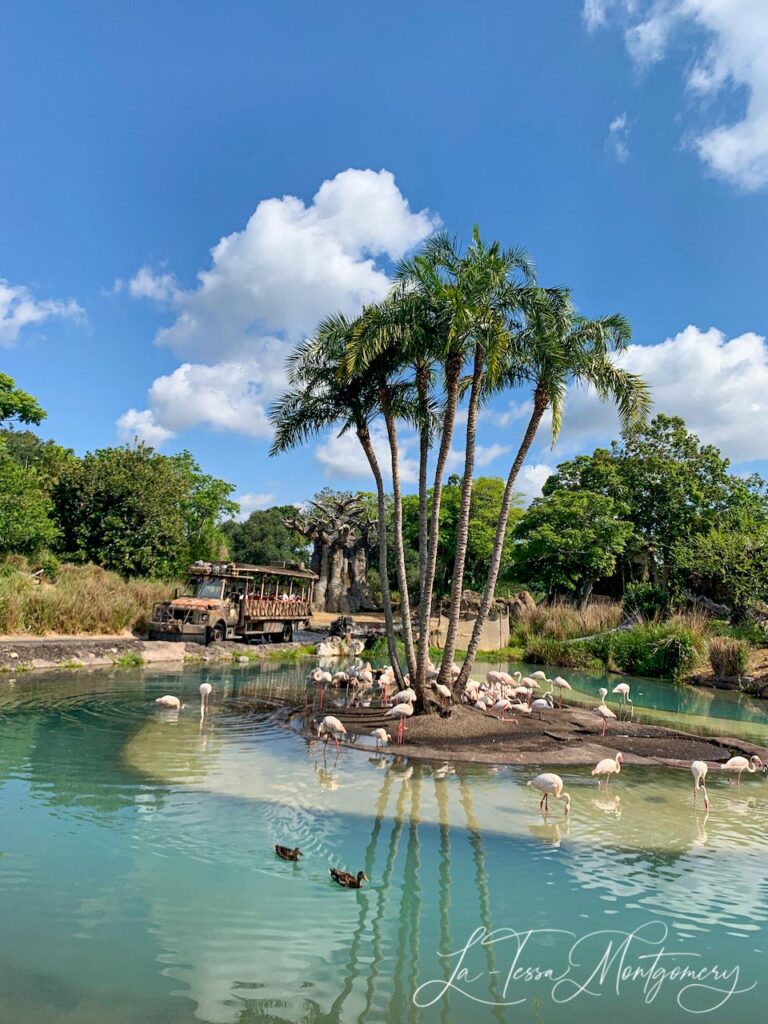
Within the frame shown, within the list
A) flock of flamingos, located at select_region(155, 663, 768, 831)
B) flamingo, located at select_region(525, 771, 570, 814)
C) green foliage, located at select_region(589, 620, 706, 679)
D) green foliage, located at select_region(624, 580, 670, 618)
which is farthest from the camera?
green foliage, located at select_region(624, 580, 670, 618)

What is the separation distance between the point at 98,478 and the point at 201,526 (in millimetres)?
11166

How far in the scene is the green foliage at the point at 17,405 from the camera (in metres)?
30.2

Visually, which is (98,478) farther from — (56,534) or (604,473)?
(604,473)

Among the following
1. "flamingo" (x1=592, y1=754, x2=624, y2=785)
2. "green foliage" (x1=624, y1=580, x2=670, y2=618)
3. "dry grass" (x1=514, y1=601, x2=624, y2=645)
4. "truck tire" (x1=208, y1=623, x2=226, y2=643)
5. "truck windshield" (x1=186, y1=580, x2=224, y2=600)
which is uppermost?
"green foliage" (x1=624, y1=580, x2=670, y2=618)

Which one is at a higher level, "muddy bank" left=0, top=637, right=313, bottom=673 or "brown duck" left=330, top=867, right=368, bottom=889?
"muddy bank" left=0, top=637, right=313, bottom=673

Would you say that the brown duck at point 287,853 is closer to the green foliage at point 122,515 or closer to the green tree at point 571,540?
the green foliage at point 122,515

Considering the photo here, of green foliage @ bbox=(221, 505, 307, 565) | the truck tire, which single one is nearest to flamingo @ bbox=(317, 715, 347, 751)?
the truck tire

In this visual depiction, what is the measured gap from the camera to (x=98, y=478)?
3338 cm

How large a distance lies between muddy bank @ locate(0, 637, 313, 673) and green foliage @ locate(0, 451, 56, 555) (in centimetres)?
733

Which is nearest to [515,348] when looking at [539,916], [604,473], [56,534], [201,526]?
[539,916]

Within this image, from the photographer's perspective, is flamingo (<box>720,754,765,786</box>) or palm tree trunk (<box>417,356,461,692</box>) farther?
palm tree trunk (<box>417,356,461,692</box>)

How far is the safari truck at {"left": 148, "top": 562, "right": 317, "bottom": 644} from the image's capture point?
84.7 ft

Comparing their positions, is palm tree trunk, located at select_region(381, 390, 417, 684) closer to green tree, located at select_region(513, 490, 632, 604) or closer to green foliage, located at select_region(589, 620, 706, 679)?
green foliage, located at select_region(589, 620, 706, 679)

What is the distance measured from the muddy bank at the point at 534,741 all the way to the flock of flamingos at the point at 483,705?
0.33m
